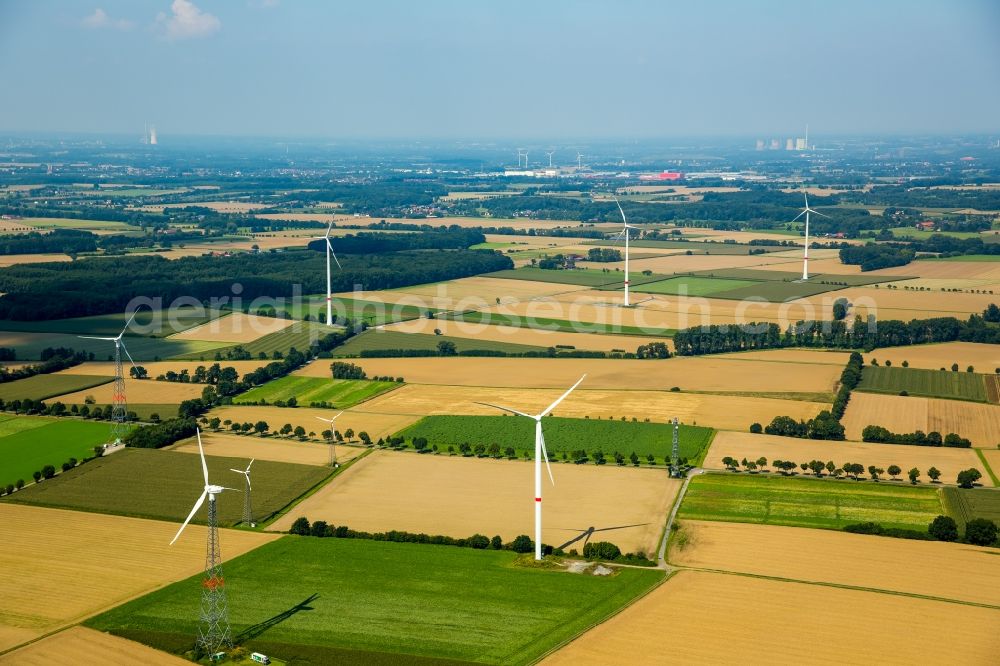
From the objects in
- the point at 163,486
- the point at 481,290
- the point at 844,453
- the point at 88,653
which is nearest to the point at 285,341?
the point at 481,290

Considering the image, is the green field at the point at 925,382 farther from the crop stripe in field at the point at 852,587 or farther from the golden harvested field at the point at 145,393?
the golden harvested field at the point at 145,393

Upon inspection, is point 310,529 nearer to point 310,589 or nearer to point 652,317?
point 310,589

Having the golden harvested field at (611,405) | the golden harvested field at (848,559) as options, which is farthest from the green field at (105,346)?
the golden harvested field at (848,559)

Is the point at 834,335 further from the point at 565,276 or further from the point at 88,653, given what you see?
the point at 88,653

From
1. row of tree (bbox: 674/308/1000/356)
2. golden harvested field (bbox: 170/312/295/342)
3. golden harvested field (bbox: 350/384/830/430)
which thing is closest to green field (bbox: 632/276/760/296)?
row of tree (bbox: 674/308/1000/356)

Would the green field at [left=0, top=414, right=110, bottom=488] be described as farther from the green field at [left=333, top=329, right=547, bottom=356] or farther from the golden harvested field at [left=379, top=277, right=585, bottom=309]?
the golden harvested field at [left=379, top=277, right=585, bottom=309]
